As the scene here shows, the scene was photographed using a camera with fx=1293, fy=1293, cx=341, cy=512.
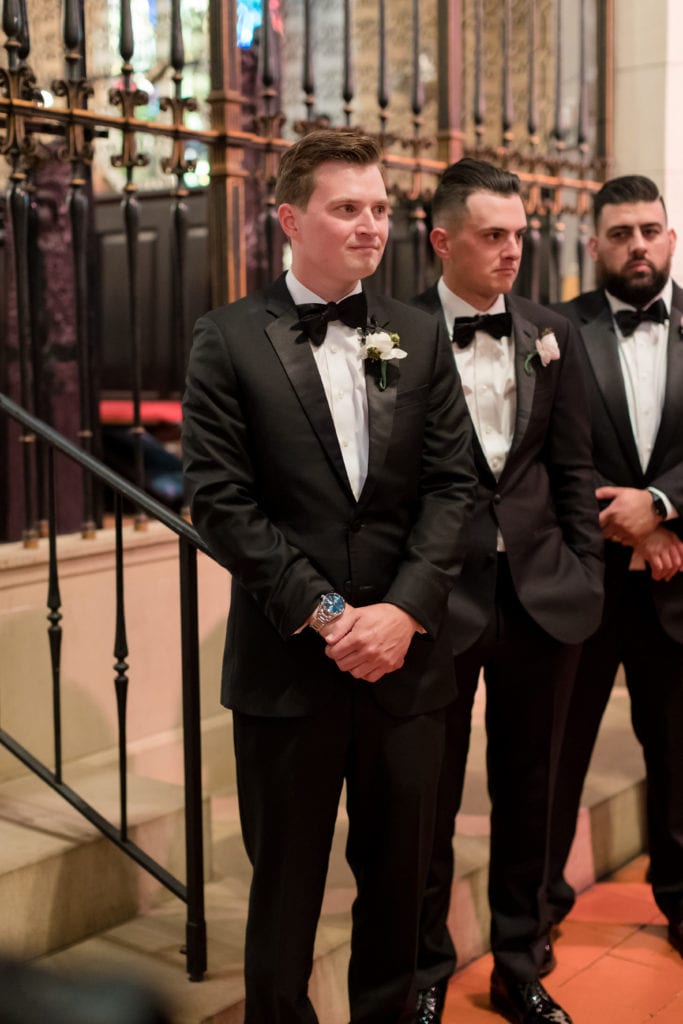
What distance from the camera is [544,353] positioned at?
8.64ft

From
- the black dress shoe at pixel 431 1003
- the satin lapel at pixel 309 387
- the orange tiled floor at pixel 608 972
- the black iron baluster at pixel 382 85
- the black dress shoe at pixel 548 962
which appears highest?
the black iron baluster at pixel 382 85

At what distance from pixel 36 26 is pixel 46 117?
2.88m

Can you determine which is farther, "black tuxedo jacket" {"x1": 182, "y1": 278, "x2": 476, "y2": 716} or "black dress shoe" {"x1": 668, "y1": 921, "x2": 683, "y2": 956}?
"black dress shoe" {"x1": 668, "y1": 921, "x2": 683, "y2": 956}

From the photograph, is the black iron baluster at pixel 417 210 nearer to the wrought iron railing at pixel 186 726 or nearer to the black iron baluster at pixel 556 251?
the black iron baluster at pixel 556 251

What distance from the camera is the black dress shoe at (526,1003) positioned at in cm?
272

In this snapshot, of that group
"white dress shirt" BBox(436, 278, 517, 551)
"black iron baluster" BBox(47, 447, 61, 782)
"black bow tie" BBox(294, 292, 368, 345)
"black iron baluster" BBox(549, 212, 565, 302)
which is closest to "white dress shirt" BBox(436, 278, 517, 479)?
"white dress shirt" BBox(436, 278, 517, 551)

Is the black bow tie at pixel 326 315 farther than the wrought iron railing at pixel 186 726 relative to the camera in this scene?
No

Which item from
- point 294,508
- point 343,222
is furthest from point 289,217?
point 294,508

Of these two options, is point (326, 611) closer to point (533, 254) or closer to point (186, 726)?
point (186, 726)

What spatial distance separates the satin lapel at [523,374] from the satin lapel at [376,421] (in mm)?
502

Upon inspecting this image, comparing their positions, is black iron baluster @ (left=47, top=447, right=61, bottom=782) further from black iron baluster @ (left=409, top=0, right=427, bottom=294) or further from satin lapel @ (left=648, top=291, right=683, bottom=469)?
black iron baluster @ (left=409, top=0, right=427, bottom=294)

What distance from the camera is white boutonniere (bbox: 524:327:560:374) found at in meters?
2.63

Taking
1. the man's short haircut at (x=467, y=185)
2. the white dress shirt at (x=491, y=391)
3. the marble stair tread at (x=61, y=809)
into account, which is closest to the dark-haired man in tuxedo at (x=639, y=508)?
the white dress shirt at (x=491, y=391)

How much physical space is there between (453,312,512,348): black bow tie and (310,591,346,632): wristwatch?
769 mm
